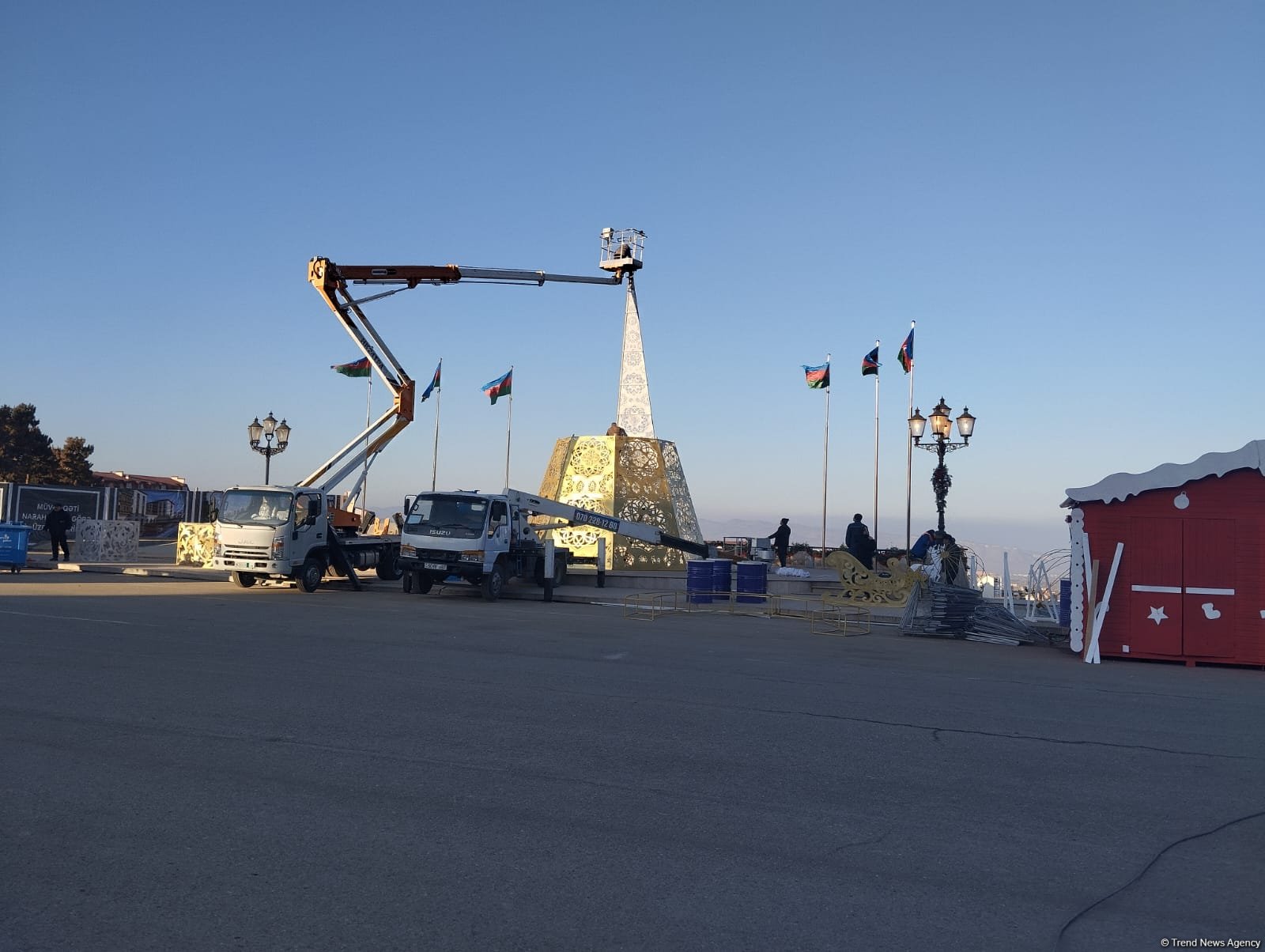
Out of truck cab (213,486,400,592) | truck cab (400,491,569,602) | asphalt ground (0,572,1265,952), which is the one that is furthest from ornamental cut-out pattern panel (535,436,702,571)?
asphalt ground (0,572,1265,952)

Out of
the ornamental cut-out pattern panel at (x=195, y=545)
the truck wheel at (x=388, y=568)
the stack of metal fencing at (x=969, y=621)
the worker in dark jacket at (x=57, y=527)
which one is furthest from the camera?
the ornamental cut-out pattern panel at (x=195, y=545)

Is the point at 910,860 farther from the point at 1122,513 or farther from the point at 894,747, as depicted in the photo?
Result: the point at 1122,513

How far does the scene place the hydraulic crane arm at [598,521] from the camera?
24.1 meters

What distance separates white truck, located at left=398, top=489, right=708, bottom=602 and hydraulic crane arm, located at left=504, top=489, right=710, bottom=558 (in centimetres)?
29

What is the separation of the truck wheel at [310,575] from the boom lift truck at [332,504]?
2 centimetres

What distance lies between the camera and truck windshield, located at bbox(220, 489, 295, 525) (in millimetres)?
21109

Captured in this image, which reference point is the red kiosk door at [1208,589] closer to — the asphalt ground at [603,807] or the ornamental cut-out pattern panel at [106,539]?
the asphalt ground at [603,807]

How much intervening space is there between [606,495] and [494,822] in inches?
926

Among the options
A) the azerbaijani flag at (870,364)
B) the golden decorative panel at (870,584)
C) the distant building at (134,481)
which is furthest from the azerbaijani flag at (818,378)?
the distant building at (134,481)

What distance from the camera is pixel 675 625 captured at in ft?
56.4

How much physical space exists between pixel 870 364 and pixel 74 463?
172ft

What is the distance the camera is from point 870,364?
32125 millimetres

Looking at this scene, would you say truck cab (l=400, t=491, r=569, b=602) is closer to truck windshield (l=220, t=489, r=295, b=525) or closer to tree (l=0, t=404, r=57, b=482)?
truck windshield (l=220, t=489, r=295, b=525)

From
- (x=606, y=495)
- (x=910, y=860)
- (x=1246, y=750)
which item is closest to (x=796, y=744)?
(x=910, y=860)
